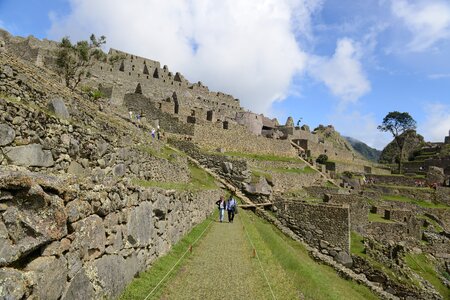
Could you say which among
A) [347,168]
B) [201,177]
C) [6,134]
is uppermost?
[347,168]

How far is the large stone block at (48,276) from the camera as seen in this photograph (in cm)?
396

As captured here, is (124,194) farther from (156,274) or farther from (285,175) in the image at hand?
(285,175)

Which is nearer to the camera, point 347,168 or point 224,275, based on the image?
point 224,275

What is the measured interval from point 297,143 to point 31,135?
5073cm

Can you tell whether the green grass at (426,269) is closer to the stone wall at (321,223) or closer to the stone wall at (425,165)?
the stone wall at (321,223)

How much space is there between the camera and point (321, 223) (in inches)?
886

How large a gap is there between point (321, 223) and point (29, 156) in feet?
58.6

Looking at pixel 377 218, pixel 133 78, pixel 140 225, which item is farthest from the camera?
pixel 133 78

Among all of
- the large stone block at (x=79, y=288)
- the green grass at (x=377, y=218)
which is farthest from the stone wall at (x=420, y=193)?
the large stone block at (x=79, y=288)

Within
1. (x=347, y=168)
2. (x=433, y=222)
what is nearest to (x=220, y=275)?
(x=433, y=222)

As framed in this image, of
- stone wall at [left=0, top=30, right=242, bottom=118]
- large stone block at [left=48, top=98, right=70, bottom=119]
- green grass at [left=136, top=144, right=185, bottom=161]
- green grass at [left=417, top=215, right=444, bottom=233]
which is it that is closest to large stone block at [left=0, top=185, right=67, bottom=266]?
large stone block at [left=48, top=98, right=70, bottom=119]

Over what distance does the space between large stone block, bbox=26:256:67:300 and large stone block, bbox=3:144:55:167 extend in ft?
13.4

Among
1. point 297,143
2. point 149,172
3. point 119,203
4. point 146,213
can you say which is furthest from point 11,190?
point 297,143

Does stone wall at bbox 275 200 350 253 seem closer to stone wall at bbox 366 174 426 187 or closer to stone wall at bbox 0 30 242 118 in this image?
stone wall at bbox 0 30 242 118
